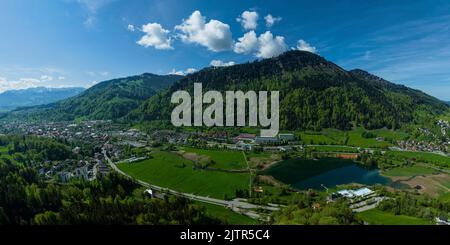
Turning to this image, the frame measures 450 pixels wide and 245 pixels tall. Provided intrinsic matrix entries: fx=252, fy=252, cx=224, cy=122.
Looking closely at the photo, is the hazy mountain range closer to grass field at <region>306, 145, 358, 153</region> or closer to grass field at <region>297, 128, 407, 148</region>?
grass field at <region>297, 128, 407, 148</region>

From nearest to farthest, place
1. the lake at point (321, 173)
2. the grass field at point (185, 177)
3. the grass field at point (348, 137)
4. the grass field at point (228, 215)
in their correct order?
the grass field at point (228, 215) → the grass field at point (185, 177) → the lake at point (321, 173) → the grass field at point (348, 137)

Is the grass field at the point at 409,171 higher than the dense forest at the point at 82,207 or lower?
lower

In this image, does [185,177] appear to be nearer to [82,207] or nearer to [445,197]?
[82,207]

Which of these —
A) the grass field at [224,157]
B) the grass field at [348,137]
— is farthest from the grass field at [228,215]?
the grass field at [348,137]

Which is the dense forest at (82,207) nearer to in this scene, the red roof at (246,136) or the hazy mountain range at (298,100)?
the red roof at (246,136)

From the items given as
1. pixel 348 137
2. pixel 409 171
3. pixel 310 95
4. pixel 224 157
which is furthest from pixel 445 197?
pixel 310 95

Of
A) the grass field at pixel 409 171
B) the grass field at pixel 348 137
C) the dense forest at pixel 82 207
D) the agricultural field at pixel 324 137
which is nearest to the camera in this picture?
the dense forest at pixel 82 207
